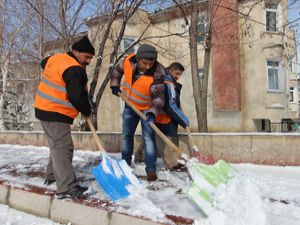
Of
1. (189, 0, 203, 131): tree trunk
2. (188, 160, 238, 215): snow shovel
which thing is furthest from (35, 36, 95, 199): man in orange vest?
(189, 0, 203, 131): tree trunk

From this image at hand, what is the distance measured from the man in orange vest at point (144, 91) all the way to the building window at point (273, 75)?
12.0 meters

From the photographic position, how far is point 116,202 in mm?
3266

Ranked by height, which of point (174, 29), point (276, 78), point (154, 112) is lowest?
point (154, 112)

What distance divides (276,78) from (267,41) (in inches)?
69.7

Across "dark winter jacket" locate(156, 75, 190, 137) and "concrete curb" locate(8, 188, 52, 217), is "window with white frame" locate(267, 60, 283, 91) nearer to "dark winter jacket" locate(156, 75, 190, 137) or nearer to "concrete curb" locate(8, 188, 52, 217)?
"dark winter jacket" locate(156, 75, 190, 137)

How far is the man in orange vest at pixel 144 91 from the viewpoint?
4.14 metres

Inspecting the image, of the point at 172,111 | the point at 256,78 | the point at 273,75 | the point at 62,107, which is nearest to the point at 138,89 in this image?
the point at 172,111

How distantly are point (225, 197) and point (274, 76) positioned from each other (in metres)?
13.6

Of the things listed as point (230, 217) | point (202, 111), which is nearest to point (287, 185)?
point (230, 217)

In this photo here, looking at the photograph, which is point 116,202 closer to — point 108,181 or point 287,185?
point 108,181

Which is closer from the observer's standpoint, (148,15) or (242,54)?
(242,54)

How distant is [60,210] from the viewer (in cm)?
332

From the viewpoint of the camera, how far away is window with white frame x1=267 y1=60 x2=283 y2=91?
15.4m

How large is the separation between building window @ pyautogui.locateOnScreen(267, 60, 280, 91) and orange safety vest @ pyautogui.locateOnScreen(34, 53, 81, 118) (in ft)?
43.3
